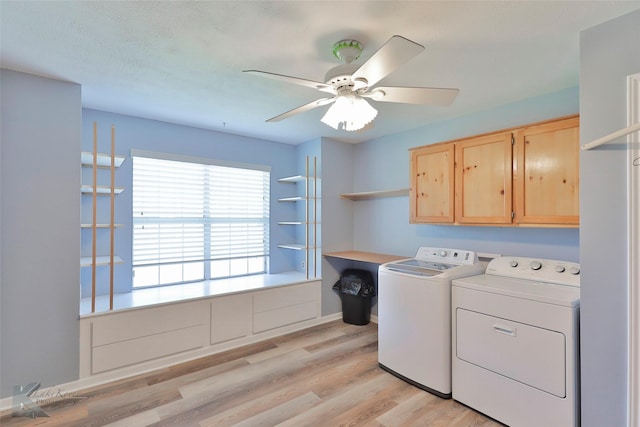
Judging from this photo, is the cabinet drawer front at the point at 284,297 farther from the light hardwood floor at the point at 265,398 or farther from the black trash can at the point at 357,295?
the light hardwood floor at the point at 265,398

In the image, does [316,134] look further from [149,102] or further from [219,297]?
[219,297]

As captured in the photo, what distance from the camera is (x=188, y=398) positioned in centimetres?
228

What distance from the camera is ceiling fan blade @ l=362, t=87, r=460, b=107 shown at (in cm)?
166

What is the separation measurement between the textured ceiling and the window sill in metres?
1.78

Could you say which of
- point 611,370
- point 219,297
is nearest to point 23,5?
point 219,297

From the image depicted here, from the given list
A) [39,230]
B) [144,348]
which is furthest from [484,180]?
[39,230]

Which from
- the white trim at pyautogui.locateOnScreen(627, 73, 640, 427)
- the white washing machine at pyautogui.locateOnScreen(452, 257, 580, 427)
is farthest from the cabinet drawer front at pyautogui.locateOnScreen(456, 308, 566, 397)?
the white trim at pyautogui.locateOnScreen(627, 73, 640, 427)

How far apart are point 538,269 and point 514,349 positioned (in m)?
0.66

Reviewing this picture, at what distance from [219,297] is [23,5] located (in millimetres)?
2444

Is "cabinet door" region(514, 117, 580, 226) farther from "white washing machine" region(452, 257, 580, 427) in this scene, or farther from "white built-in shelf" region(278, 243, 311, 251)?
"white built-in shelf" region(278, 243, 311, 251)

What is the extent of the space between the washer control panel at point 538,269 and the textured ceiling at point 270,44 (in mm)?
1355

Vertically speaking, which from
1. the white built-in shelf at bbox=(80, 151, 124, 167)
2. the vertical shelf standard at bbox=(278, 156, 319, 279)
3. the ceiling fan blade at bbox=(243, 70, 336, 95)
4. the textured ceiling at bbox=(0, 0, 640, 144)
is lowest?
the vertical shelf standard at bbox=(278, 156, 319, 279)

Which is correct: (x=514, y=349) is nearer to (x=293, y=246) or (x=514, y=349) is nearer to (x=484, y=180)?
(x=484, y=180)

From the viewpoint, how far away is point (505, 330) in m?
1.99
